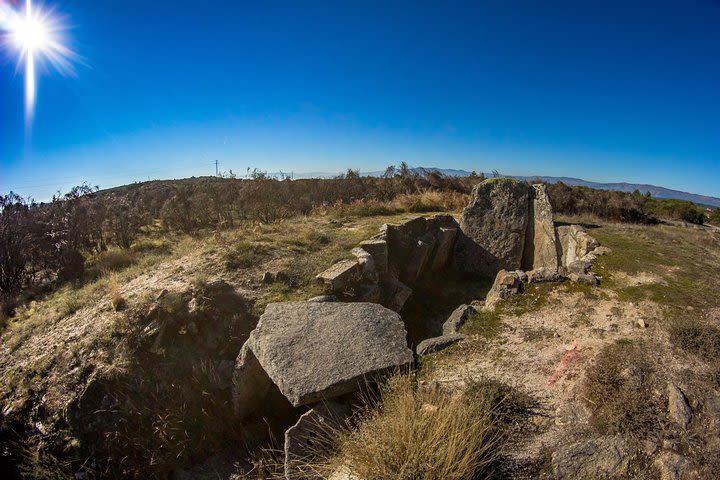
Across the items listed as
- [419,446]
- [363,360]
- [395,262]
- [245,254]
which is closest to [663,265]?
Answer: [395,262]

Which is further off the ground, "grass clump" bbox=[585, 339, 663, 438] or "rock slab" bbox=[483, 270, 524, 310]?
"rock slab" bbox=[483, 270, 524, 310]

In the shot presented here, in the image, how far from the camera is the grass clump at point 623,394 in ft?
10.6

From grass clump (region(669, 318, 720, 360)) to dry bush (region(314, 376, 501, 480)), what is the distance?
2.78 m

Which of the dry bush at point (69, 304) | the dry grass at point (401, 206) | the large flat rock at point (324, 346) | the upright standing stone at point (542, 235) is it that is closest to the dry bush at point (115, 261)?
the dry bush at point (69, 304)

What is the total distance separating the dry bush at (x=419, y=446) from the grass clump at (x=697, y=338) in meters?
2.78

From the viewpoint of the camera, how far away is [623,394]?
349 cm

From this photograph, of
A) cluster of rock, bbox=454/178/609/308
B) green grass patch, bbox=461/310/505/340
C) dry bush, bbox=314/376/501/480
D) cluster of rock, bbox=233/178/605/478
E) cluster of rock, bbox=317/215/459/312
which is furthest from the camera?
cluster of rock, bbox=454/178/609/308

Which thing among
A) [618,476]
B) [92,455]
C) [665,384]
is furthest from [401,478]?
[92,455]

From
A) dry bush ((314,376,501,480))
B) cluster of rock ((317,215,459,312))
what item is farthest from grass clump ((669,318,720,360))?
cluster of rock ((317,215,459,312))

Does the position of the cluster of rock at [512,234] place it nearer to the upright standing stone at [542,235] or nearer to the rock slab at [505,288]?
the upright standing stone at [542,235]

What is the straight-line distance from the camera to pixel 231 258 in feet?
23.9

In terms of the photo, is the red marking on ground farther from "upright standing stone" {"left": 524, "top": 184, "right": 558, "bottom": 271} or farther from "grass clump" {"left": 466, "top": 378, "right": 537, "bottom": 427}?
"upright standing stone" {"left": 524, "top": 184, "right": 558, "bottom": 271}

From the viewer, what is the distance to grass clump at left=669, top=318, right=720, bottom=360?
4078 mm

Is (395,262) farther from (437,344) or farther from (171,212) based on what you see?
(171,212)
